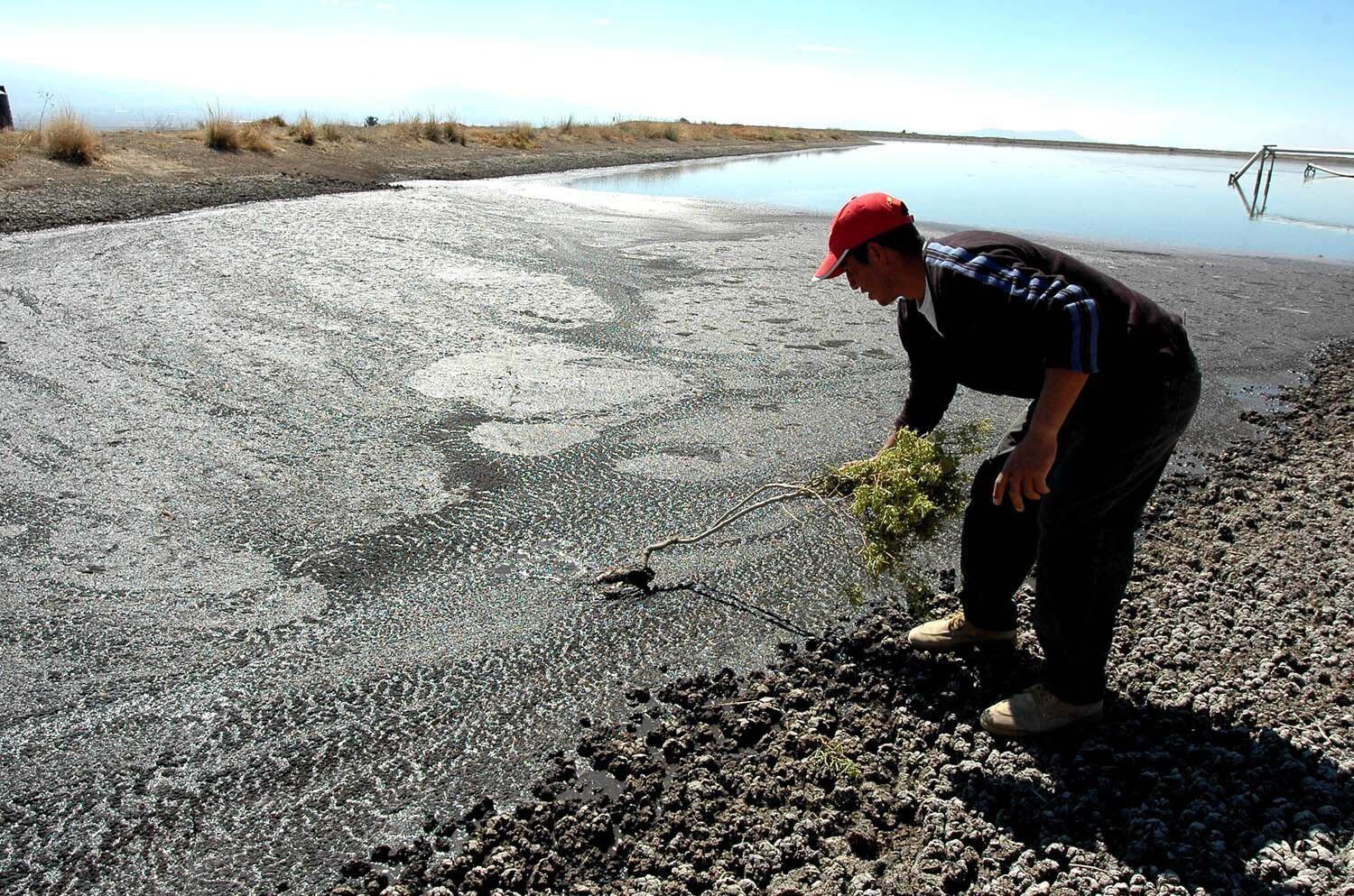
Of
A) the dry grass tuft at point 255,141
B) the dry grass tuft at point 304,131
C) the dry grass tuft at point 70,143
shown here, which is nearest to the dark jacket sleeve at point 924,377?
the dry grass tuft at point 70,143

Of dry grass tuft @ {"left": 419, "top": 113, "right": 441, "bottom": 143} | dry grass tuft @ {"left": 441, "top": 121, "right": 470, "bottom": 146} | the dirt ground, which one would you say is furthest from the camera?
dry grass tuft @ {"left": 441, "top": 121, "right": 470, "bottom": 146}

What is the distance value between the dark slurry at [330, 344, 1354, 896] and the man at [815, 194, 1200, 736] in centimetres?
28

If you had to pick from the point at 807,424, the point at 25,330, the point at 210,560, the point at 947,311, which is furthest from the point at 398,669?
the point at 25,330

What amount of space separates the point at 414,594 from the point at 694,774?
5.20 ft

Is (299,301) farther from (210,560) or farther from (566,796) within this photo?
(566,796)

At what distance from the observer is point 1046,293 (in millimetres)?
2738

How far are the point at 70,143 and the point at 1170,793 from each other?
17.9m

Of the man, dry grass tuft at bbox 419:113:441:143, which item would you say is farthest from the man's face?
dry grass tuft at bbox 419:113:441:143

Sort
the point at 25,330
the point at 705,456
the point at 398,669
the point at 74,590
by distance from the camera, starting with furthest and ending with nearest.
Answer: the point at 25,330, the point at 705,456, the point at 74,590, the point at 398,669

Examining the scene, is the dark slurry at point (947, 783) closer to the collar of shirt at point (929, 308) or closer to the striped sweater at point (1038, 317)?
the striped sweater at point (1038, 317)

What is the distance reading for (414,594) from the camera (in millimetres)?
4145

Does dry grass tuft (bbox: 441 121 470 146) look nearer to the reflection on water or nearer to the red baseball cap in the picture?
the reflection on water

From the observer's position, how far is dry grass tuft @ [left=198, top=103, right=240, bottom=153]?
64.5 ft

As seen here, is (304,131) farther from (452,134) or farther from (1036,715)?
(1036,715)
